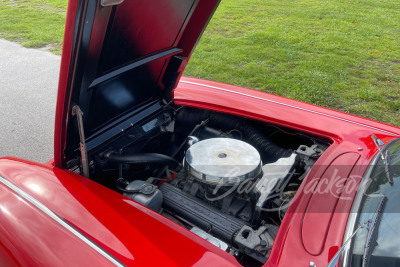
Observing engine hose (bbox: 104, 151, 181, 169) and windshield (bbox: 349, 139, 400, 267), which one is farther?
engine hose (bbox: 104, 151, 181, 169)

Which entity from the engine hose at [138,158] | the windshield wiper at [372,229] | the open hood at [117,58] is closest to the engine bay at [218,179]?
the engine hose at [138,158]

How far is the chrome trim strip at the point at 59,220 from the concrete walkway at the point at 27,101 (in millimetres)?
1892

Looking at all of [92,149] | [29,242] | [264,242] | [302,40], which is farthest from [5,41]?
[264,242]

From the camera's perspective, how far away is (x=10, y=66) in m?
5.50

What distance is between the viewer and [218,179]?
1625 mm

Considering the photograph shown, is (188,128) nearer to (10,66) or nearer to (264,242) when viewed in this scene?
(264,242)

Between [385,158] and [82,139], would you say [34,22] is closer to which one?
[82,139]

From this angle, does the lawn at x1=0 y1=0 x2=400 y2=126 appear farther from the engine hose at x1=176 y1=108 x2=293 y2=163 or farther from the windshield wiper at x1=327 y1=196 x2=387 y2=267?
the windshield wiper at x1=327 y1=196 x2=387 y2=267

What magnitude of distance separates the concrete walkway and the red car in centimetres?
178

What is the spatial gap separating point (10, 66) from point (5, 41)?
1.56m

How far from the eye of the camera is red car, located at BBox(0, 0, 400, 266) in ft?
4.11

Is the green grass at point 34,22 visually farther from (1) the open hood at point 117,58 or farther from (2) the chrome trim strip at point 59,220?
(2) the chrome trim strip at point 59,220

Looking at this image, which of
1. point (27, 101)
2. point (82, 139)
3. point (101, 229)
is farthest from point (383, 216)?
point (27, 101)

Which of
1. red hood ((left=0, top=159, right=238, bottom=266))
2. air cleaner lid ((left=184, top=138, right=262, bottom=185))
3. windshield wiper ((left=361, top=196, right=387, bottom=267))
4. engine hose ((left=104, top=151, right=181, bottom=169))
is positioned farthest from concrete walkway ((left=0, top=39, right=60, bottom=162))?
windshield wiper ((left=361, top=196, right=387, bottom=267))
